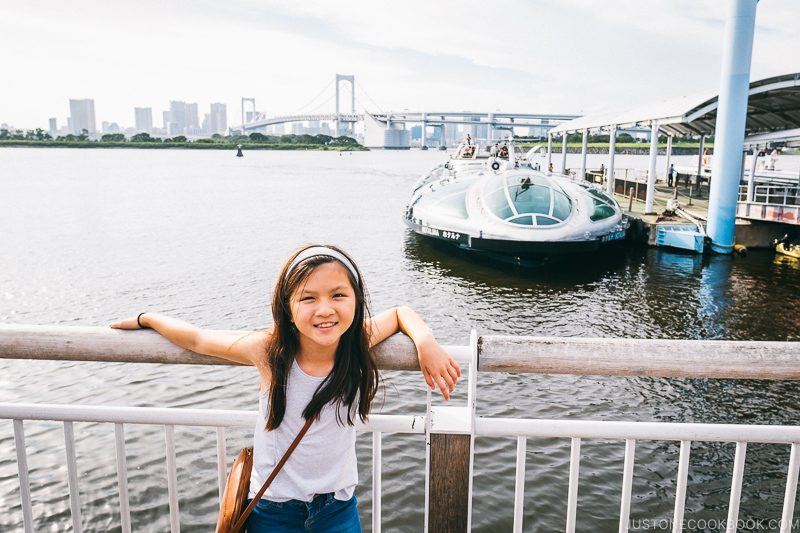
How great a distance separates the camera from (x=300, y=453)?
2281 millimetres

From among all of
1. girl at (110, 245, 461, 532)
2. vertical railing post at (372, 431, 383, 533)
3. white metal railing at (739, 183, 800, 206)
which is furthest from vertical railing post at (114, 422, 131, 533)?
white metal railing at (739, 183, 800, 206)

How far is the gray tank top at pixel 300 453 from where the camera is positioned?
2258 millimetres

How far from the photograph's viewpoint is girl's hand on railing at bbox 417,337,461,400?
228 cm

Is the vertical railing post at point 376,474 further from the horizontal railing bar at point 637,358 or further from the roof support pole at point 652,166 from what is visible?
the roof support pole at point 652,166

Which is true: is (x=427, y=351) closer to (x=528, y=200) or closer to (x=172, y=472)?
(x=172, y=472)

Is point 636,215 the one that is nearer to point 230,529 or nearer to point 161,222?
point 161,222

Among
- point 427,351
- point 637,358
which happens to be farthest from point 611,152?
point 427,351

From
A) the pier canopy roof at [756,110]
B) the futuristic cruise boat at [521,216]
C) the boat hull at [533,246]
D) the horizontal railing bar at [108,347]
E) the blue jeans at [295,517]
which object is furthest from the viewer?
the pier canopy roof at [756,110]

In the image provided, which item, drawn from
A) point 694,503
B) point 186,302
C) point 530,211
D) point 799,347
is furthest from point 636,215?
point 799,347

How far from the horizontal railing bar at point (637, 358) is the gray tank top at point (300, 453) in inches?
26.0

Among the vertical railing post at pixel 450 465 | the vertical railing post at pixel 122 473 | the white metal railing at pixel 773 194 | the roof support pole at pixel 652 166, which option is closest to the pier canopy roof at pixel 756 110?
the roof support pole at pixel 652 166

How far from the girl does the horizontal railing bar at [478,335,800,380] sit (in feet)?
0.83

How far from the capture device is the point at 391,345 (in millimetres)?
2422

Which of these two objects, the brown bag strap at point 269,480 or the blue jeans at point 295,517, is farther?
the blue jeans at point 295,517
